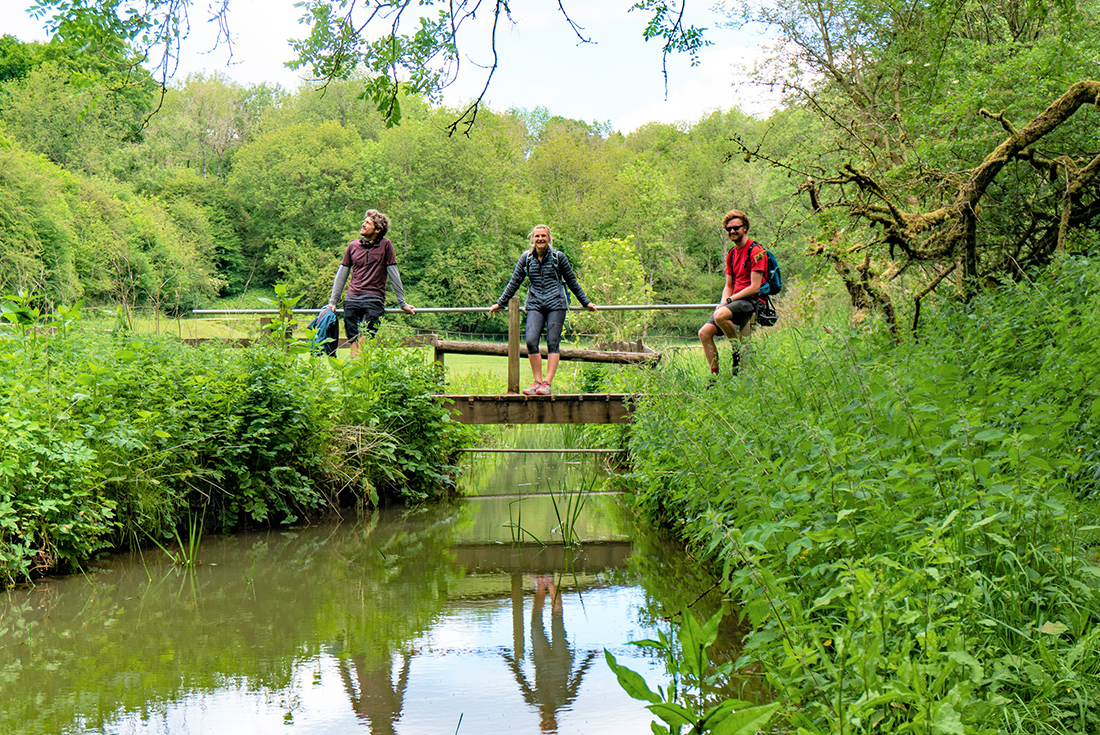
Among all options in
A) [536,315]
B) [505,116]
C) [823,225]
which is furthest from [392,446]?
[505,116]

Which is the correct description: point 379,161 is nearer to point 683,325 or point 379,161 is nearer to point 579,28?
point 683,325

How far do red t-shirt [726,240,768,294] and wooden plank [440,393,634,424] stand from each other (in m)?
1.89

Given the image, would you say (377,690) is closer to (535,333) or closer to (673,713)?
(673,713)

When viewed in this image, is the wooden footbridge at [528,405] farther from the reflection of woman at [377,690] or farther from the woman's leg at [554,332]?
the reflection of woman at [377,690]

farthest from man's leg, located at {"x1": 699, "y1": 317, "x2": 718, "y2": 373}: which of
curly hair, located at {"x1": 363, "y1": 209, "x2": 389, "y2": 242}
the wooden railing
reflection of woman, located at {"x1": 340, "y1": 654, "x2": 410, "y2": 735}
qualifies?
reflection of woman, located at {"x1": 340, "y1": 654, "x2": 410, "y2": 735}

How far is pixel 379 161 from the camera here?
178ft

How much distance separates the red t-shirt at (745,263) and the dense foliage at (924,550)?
2.49 m

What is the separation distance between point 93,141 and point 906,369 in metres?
52.4

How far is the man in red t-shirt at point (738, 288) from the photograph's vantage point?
7.95 metres

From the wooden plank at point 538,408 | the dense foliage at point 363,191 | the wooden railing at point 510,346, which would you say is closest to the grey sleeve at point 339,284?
the wooden railing at point 510,346

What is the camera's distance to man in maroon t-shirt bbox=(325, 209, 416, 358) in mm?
9508

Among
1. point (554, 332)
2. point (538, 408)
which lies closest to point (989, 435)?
point (554, 332)

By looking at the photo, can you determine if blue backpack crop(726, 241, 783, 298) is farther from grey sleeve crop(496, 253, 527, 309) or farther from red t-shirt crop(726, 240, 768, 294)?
grey sleeve crop(496, 253, 527, 309)

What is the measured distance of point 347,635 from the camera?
17.2 ft
